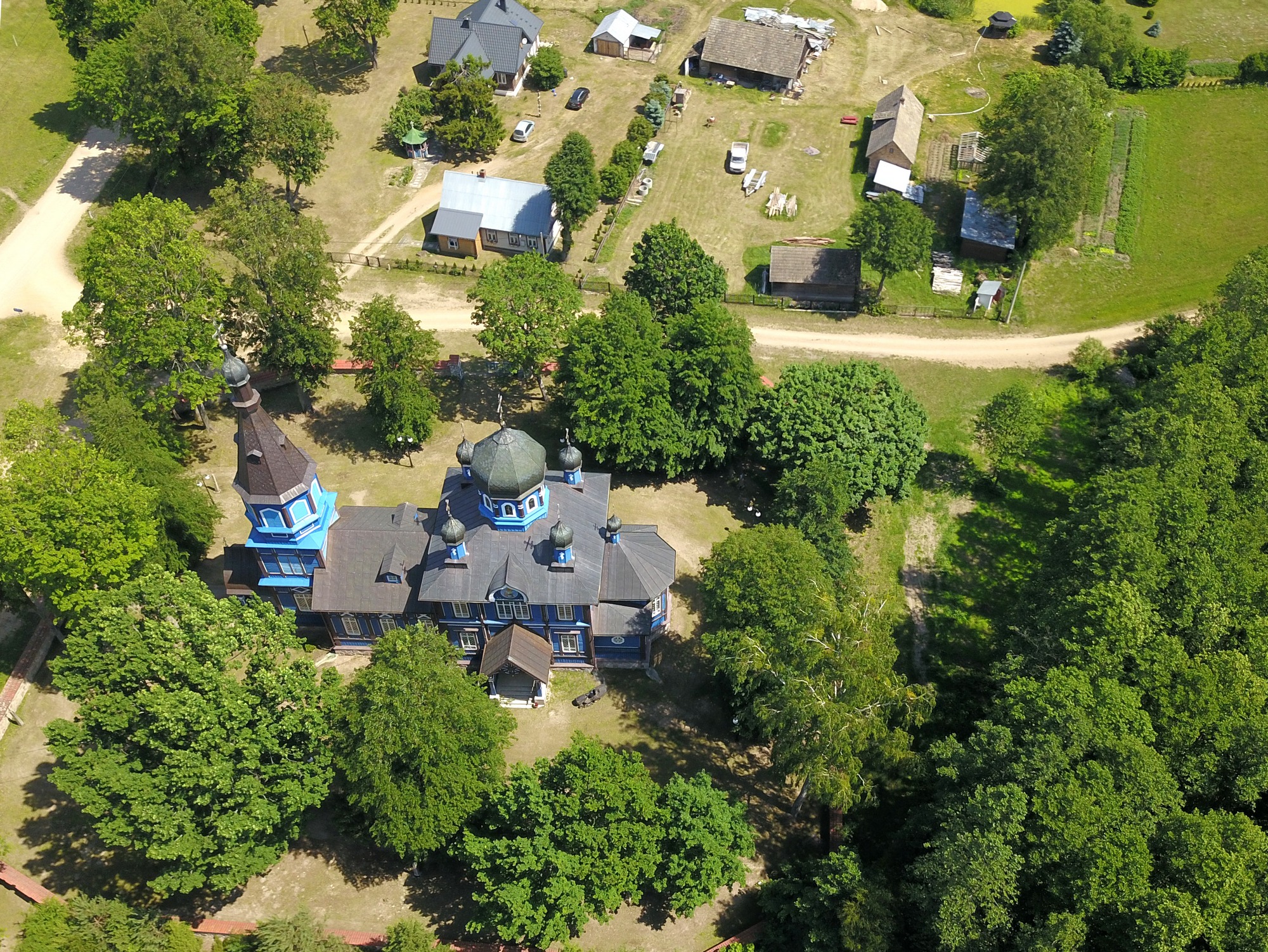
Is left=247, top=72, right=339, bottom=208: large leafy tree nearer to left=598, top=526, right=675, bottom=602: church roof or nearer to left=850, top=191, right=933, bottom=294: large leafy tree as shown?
left=850, top=191, right=933, bottom=294: large leafy tree

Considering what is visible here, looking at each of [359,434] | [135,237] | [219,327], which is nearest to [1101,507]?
[359,434]

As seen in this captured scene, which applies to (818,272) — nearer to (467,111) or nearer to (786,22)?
(467,111)

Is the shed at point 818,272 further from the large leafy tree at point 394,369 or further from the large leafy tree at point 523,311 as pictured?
the large leafy tree at point 394,369

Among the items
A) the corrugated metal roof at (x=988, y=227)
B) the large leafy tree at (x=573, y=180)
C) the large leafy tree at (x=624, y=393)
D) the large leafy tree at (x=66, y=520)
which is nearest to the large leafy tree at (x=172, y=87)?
the large leafy tree at (x=573, y=180)

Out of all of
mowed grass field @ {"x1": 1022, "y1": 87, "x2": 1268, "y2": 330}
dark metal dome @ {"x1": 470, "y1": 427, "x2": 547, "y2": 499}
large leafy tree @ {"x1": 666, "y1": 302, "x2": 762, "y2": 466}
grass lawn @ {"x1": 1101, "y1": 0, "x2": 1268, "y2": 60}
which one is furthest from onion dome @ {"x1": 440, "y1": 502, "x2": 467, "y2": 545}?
grass lawn @ {"x1": 1101, "y1": 0, "x2": 1268, "y2": 60}

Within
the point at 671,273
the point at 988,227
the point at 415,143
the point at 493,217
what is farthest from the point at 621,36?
the point at 671,273

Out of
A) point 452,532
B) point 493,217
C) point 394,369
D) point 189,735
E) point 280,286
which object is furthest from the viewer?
point 493,217
